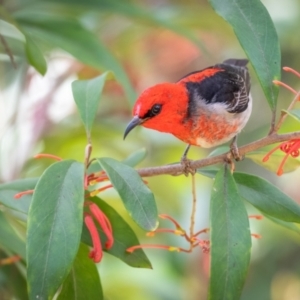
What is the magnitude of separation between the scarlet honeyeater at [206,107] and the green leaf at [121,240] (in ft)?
1.01

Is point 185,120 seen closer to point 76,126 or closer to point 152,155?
point 76,126

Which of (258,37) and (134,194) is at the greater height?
(258,37)

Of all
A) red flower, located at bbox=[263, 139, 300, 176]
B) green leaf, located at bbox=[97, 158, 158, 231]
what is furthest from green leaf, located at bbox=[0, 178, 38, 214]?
red flower, located at bbox=[263, 139, 300, 176]

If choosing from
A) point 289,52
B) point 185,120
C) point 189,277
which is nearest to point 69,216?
point 185,120

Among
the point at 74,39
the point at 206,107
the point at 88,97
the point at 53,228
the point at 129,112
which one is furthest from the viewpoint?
the point at 129,112

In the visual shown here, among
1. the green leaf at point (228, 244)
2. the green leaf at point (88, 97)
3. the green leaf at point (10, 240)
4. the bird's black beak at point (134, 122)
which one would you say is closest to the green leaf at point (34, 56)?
the green leaf at point (88, 97)

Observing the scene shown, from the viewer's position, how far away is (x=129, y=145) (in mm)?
2846

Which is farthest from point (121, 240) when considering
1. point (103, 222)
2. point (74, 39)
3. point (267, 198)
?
point (74, 39)

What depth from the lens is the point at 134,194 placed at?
1.18 meters

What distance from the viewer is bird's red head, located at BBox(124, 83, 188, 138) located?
1.54m

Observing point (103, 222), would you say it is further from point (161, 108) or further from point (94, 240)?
point (161, 108)

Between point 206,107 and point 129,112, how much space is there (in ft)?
3.99

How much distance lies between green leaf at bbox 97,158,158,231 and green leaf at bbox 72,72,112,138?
180 mm

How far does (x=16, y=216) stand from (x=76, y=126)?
89 centimetres
